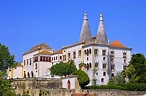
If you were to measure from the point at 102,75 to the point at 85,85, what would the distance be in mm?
12054

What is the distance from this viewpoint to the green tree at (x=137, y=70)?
92438 millimetres

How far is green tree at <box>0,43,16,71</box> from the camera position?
273 ft

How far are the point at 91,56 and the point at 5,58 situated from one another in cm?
2115

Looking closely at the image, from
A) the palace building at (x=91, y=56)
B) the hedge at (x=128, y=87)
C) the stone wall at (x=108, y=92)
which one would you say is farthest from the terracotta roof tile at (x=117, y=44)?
the stone wall at (x=108, y=92)

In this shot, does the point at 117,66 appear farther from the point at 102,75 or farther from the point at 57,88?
the point at 57,88

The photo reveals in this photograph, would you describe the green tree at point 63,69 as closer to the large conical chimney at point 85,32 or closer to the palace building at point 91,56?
the palace building at point 91,56

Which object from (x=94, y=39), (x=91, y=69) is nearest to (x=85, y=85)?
(x=91, y=69)

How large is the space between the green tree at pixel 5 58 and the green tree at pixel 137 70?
21806 mm

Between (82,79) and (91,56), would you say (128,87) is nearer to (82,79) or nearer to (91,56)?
(82,79)

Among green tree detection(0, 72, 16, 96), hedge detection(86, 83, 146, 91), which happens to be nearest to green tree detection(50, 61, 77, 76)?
hedge detection(86, 83, 146, 91)

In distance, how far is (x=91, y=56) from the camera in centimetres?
9944

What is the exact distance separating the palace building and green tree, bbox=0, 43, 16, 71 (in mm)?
19148

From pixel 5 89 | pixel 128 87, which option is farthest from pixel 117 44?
pixel 5 89

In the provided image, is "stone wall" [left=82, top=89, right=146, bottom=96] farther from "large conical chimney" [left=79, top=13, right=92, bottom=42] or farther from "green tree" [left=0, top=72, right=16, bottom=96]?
"large conical chimney" [left=79, top=13, right=92, bottom=42]
